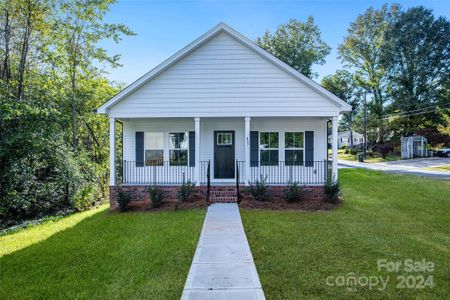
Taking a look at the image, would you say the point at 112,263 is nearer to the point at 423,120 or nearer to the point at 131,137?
the point at 131,137

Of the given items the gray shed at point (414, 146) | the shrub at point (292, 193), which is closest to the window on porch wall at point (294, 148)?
the shrub at point (292, 193)

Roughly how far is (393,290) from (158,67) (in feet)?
31.2

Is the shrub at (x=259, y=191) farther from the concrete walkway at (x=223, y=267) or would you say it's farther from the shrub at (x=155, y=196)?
the shrub at (x=155, y=196)

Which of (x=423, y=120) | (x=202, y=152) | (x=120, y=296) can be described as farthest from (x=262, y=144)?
(x=423, y=120)

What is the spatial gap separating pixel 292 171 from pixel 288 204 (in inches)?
85.7

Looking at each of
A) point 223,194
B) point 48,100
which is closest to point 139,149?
point 223,194

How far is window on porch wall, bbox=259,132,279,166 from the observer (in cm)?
1178

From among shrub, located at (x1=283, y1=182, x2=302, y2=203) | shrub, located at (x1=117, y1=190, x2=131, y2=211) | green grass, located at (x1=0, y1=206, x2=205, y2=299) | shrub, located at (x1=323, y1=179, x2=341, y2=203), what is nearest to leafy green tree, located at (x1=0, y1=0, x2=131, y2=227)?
green grass, located at (x1=0, y1=206, x2=205, y2=299)

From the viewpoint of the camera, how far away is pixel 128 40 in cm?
1550

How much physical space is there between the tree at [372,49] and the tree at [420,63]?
91.7 inches

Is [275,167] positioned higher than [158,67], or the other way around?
[158,67]

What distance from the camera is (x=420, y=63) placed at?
38.8 m

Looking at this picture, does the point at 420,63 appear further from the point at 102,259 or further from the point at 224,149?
the point at 102,259

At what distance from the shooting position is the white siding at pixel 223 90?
10.7 meters
